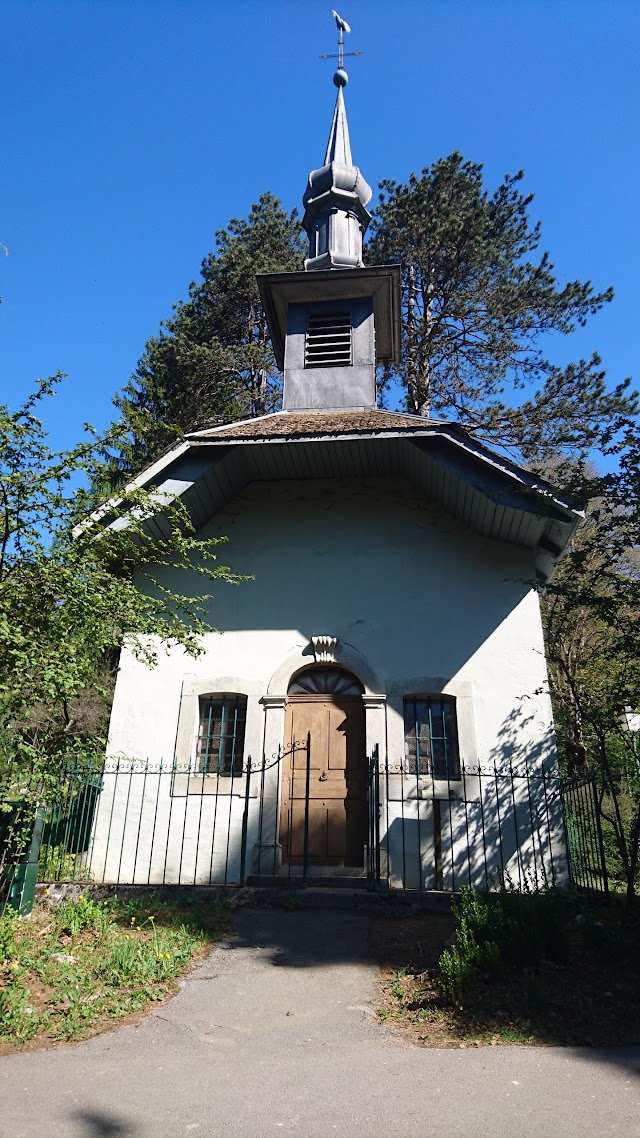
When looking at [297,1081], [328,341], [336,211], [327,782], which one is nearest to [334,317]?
[328,341]

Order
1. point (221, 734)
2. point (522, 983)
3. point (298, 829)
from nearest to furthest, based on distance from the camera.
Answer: point (522, 983) → point (298, 829) → point (221, 734)

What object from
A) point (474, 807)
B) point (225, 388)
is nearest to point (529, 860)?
point (474, 807)

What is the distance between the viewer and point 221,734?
9.98 m

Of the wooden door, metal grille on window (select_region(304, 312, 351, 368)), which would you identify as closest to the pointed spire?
metal grille on window (select_region(304, 312, 351, 368))

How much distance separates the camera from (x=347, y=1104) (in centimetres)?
387

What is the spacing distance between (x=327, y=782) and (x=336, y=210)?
11.7m

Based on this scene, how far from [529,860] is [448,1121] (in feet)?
17.6

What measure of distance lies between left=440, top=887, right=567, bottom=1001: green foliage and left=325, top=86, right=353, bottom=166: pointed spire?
50.2 ft

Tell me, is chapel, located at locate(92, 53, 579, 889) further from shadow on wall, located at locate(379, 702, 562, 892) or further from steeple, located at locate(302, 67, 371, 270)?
steeple, located at locate(302, 67, 371, 270)

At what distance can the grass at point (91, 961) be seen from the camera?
5.04m

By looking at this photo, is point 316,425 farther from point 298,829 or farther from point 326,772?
point 298,829

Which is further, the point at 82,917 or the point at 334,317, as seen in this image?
the point at 334,317

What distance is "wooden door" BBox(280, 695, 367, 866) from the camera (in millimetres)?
9305

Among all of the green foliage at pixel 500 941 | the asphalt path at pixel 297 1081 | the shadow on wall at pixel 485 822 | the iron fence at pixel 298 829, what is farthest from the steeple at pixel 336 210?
the asphalt path at pixel 297 1081
